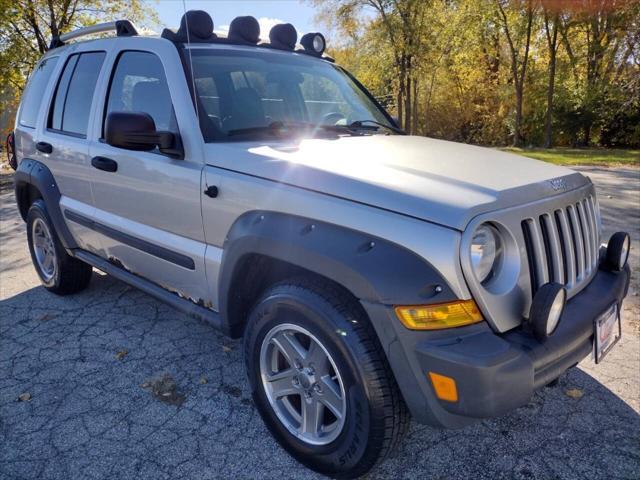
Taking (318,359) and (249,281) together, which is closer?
(318,359)

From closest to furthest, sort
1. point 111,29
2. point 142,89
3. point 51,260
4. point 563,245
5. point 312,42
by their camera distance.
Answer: point 563,245
point 142,89
point 111,29
point 312,42
point 51,260

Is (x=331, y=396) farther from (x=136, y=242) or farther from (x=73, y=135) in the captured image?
(x=73, y=135)

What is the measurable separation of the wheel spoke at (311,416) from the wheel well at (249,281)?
56 cm

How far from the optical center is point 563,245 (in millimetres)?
2283

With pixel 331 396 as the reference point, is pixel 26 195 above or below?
above

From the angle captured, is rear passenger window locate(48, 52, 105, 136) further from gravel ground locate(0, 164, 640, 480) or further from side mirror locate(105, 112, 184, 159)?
gravel ground locate(0, 164, 640, 480)

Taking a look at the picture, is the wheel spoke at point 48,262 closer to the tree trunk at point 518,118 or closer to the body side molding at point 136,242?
the body side molding at point 136,242

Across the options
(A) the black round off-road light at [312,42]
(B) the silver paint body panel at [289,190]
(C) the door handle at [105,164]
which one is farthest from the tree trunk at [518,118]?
(C) the door handle at [105,164]

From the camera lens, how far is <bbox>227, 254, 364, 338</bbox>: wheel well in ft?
8.07

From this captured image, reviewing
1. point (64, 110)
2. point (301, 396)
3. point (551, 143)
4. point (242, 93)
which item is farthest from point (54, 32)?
point (551, 143)

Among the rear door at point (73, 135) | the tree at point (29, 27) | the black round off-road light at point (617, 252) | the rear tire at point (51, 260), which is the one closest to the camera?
the black round off-road light at point (617, 252)

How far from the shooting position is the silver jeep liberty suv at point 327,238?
1864mm

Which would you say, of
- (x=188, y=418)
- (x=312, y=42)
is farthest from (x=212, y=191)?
(x=312, y=42)

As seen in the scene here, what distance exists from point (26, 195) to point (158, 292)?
2284 millimetres
